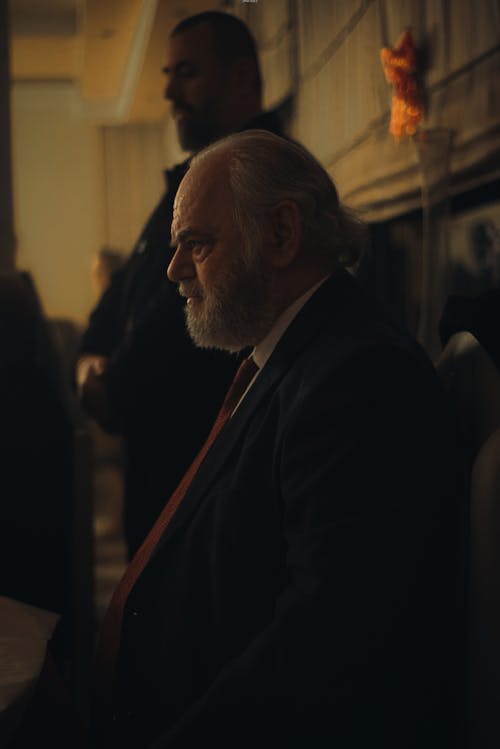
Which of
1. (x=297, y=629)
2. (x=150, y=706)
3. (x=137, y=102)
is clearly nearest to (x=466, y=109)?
(x=297, y=629)

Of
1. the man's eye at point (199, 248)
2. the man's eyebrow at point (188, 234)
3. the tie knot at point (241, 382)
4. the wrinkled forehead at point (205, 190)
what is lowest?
the tie knot at point (241, 382)

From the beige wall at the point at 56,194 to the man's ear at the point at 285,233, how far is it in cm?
95

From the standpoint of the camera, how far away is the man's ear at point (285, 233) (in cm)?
91

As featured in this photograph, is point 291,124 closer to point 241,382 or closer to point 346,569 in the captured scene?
point 241,382

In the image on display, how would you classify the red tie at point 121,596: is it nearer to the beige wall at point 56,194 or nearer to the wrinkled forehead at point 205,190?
the wrinkled forehead at point 205,190

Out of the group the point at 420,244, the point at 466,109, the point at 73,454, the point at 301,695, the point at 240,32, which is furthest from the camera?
the point at 73,454

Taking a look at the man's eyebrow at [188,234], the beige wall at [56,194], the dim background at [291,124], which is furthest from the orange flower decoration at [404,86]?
the beige wall at [56,194]

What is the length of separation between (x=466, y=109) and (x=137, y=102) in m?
0.90

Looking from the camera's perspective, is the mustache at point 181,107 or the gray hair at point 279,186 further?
the mustache at point 181,107

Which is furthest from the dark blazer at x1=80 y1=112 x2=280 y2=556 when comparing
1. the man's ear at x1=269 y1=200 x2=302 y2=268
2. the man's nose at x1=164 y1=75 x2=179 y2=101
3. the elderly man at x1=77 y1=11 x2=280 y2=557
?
the man's ear at x1=269 y1=200 x2=302 y2=268

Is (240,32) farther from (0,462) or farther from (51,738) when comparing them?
(51,738)

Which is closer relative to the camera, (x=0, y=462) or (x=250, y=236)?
(x=250, y=236)

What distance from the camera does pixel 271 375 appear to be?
0.88 metres

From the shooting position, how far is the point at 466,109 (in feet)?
3.36
